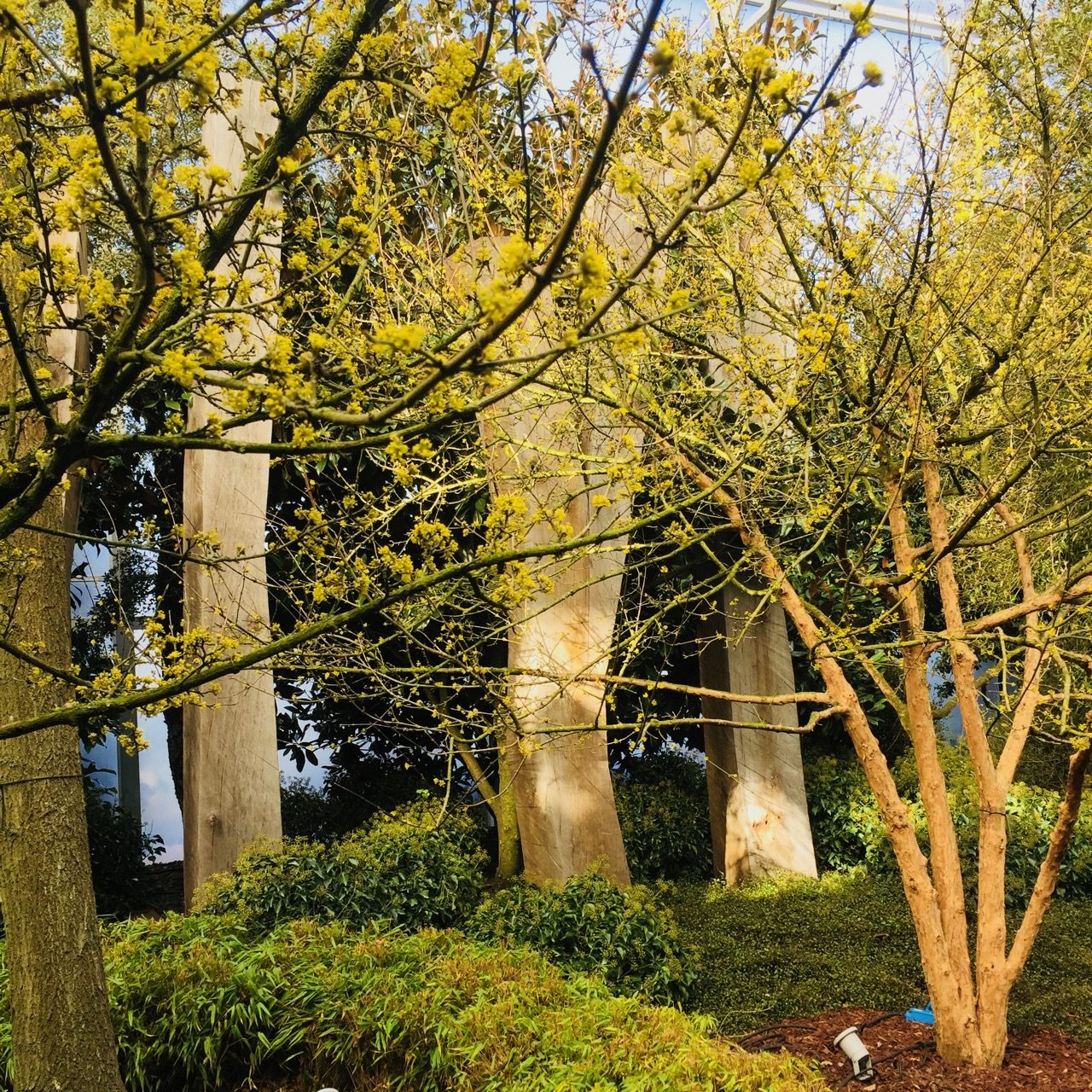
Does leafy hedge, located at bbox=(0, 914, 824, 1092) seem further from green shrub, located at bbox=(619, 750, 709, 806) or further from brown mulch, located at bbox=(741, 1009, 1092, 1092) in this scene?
green shrub, located at bbox=(619, 750, 709, 806)

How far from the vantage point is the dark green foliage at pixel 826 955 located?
4949 mm

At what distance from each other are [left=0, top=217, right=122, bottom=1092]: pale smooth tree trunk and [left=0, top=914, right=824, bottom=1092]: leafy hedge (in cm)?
38

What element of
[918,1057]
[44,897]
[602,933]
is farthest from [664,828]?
[44,897]

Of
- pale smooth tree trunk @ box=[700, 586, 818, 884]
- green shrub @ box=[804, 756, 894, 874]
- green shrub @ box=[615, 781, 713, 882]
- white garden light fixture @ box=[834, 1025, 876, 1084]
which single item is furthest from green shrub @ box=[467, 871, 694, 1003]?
green shrub @ box=[804, 756, 894, 874]

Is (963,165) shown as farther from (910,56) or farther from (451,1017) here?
(451,1017)

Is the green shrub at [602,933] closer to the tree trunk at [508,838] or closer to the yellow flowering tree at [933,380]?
the yellow flowering tree at [933,380]

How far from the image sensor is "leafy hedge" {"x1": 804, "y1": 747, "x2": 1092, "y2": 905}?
7238 mm

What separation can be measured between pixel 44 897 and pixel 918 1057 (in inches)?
127

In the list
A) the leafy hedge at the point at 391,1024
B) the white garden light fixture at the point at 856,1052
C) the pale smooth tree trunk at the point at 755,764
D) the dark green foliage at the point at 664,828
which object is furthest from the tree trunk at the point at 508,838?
the white garden light fixture at the point at 856,1052

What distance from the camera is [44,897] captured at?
3.42m

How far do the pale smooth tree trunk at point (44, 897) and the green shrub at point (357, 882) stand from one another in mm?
1214

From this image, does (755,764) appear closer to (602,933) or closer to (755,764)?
(755,764)

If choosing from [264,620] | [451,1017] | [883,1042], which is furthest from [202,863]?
[883,1042]

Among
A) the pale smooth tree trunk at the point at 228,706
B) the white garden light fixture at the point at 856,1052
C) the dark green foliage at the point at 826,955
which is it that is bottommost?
the dark green foliage at the point at 826,955
